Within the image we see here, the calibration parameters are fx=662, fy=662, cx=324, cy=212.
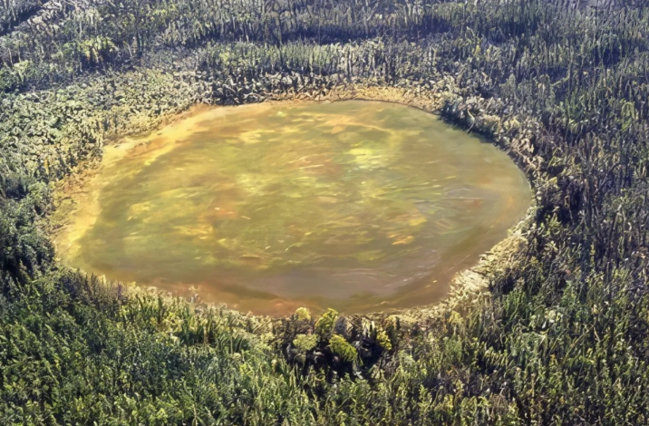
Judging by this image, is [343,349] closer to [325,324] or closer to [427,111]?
[325,324]

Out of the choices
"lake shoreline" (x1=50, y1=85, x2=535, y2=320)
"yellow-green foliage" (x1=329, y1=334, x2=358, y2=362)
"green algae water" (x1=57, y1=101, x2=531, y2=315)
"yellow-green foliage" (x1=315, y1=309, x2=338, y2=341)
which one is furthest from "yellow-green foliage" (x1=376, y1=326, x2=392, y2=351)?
"green algae water" (x1=57, y1=101, x2=531, y2=315)

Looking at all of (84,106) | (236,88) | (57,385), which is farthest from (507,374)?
(84,106)

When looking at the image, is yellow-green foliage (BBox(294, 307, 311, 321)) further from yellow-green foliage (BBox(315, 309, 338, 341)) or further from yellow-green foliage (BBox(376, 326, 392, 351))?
yellow-green foliage (BBox(376, 326, 392, 351))

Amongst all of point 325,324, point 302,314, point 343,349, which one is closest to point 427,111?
point 302,314

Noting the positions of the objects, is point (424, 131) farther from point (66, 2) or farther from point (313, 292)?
point (66, 2)

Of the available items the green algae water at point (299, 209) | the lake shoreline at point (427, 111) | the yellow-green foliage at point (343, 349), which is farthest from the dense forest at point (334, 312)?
the green algae water at point (299, 209)
